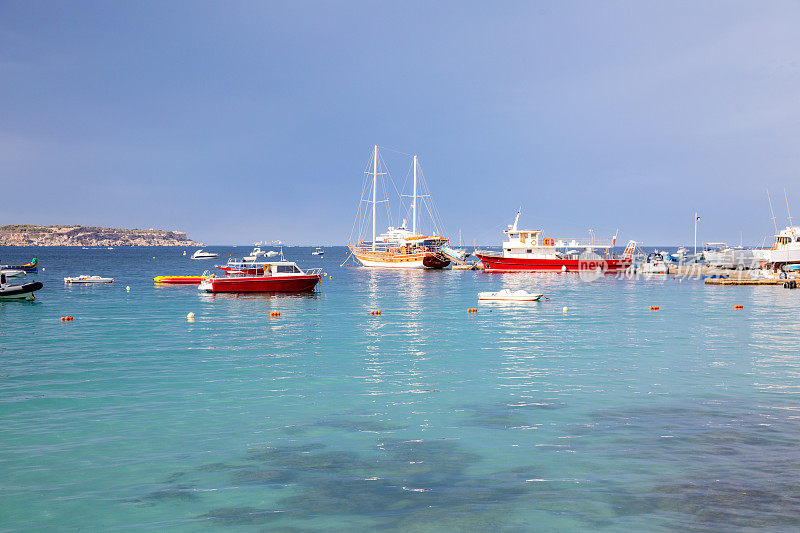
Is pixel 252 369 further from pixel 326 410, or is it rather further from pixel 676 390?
pixel 676 390

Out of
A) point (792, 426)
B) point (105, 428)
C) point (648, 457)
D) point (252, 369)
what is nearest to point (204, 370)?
point (252, 369)

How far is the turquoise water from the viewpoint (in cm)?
1168

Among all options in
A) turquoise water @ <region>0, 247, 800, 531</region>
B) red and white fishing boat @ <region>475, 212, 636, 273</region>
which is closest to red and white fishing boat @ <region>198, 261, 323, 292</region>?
turquoise water @ <region>0, 247, 800, 531</region>

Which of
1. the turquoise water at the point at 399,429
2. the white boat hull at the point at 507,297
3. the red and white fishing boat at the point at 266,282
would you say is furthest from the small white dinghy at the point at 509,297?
the red and white fishing boat at the point at 266,282

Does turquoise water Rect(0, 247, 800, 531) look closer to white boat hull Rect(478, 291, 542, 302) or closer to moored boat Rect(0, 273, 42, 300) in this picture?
white boat hull Rect(478, 291, 542, 302)

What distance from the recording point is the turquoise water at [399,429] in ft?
38.3

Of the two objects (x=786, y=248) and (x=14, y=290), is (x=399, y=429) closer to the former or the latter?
(x=14, y=290)

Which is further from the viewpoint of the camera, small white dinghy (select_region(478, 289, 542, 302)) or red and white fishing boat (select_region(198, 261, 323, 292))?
A: red and white fishing boat (select_region(198, 261, 323, 292))

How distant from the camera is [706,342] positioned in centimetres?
3400

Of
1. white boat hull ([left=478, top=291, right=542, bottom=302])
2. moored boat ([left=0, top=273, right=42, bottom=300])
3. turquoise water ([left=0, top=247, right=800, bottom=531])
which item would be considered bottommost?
turquoise water ([left=0, top=247, right=800, bottom=531])

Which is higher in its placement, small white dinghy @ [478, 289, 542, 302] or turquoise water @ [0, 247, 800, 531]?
small white dinghy @ [478, 289, 542, 302]

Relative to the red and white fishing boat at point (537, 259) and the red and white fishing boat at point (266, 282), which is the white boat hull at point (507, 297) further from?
the red and white fishing boat at point (537, 259)

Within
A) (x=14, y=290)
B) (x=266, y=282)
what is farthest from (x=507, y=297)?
(x=14, y=290)

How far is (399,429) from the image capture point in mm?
17109
